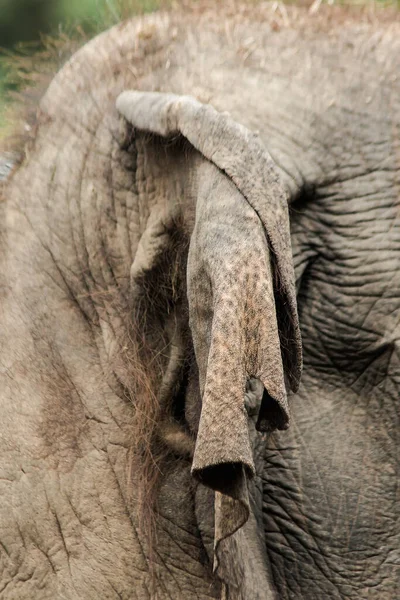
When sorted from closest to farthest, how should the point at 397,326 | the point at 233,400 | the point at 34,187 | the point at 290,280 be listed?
the point at 233,400, the point at 290,280, the point at 397,326, the point at 34,187

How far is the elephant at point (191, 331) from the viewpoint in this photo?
311 cm

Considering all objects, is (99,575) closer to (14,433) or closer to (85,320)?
(14,433)

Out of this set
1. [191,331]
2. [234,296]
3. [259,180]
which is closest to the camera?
[234,296]

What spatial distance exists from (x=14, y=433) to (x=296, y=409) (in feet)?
2.88

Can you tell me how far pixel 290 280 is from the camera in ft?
8.87

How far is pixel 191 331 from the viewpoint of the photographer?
9.61 ft

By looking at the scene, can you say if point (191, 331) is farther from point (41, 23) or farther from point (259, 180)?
point (41, 23)

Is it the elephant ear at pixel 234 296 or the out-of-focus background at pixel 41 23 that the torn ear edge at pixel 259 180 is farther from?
the out-of-focus background at pixel 41 23

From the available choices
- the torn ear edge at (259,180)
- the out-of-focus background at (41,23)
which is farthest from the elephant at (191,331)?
the out-of-focus background at (41,23)

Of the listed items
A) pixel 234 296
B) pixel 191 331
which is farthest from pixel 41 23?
pixel 234 296

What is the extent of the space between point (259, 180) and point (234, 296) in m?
0.36

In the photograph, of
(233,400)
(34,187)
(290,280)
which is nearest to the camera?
(233,400)

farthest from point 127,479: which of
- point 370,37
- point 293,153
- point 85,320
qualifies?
point 370,37

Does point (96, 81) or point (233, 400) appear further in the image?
point (96, 81)
